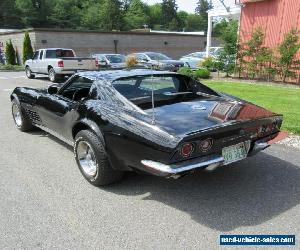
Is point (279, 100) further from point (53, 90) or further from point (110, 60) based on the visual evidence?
point (110, 60)

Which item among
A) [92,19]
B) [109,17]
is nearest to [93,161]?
[109,17]

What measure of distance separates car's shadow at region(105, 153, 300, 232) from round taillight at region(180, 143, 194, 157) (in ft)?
2.09

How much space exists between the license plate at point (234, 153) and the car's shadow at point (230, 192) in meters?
0.44

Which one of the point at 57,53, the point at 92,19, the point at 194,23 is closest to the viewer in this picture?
the point at 57,53

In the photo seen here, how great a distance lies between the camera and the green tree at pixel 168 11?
389ft

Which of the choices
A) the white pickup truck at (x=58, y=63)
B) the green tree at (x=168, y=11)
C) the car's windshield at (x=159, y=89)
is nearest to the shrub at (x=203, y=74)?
the white pickup truck at (x=58, y=63)

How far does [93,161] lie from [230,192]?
1.68 meters

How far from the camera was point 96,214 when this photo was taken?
3723mm

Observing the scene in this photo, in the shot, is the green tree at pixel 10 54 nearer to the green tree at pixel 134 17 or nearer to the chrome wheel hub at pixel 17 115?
the chrome wheel hub at pixel 17 115

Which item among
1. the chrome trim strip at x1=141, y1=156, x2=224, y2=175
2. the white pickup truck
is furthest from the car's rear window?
the chrome trim strip at x1=141, y1=156, x2=224, y2=175

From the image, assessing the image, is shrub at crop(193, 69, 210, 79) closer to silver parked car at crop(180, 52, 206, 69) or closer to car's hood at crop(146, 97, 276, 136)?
silver parked car at crop(180, 52, 206, 69)

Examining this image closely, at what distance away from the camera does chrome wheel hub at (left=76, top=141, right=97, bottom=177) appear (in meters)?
4.46

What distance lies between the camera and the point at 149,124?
3785 mm

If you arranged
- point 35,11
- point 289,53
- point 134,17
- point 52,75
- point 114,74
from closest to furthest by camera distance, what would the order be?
point 114,74, point 289,53, point 52,75, point 35,11, point 134,17
